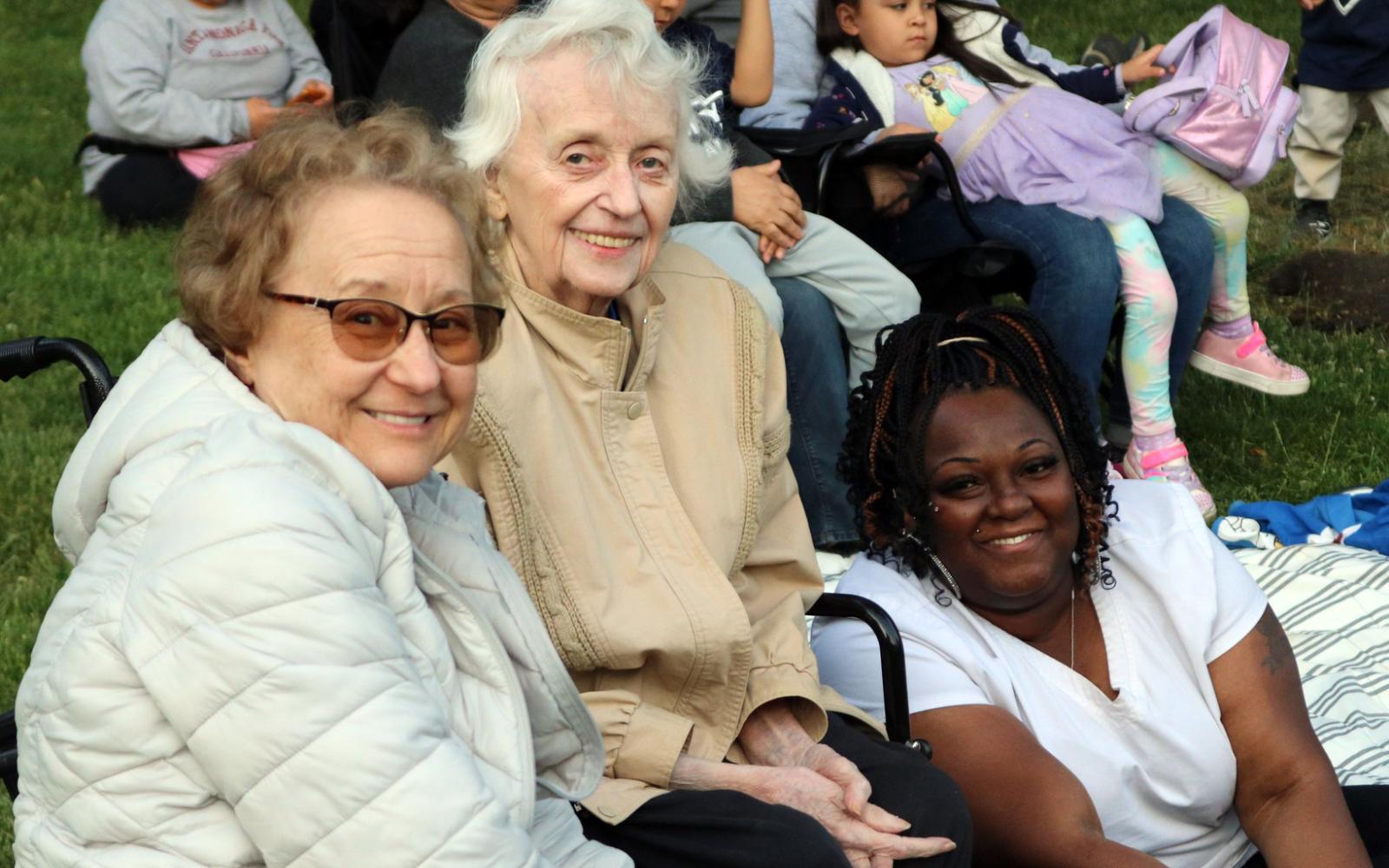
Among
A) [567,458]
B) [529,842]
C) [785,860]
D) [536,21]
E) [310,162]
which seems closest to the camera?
[529,842]

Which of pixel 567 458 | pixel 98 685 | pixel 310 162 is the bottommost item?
pixel 567 458

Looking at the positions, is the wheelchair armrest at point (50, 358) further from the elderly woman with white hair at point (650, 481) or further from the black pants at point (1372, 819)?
the black pants at point (1372, 819)

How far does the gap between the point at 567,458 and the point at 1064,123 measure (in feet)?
9.95

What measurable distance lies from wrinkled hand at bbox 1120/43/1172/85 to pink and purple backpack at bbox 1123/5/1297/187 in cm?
2

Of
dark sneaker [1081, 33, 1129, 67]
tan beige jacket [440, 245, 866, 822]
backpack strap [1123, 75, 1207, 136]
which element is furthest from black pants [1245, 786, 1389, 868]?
dark sneaker [1081, 33, 1129, 67]

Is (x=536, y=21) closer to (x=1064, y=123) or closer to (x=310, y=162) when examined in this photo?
(x=310, y=162)

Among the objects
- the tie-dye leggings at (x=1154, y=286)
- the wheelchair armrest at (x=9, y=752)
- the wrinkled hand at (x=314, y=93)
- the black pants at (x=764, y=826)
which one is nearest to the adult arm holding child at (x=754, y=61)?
the tie-dye leggings at (x=1154, y=286)

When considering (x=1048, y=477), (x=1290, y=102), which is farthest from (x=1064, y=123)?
(x=1048, y=477)

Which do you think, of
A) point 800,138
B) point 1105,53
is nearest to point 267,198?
point 800,138

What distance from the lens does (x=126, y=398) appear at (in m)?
2.17

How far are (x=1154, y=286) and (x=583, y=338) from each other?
2855 millimetres

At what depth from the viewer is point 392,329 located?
222 cm

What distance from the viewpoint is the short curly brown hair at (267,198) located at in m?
2.21

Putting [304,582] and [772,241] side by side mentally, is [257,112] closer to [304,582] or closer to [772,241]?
[772,241]
